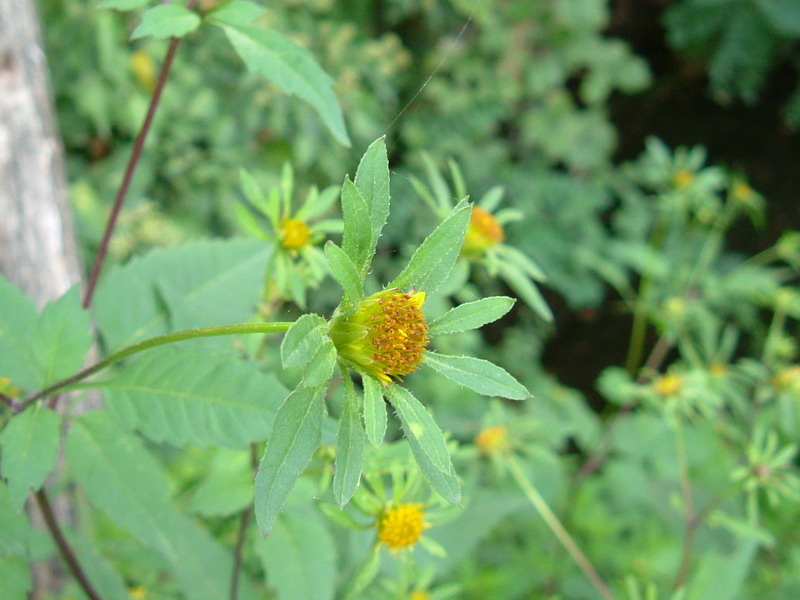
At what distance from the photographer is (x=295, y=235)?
640 mm

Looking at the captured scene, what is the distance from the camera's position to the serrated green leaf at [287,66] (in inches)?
24.2

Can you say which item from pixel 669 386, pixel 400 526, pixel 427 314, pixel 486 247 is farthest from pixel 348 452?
pixel 669 386

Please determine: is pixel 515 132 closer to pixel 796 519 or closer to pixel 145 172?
pixel 145 172

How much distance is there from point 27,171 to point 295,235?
0.48 meters

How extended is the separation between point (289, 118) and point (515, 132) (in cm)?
89

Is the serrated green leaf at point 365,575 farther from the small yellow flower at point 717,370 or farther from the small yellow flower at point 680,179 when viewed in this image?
the small yellow flower at point 680,179

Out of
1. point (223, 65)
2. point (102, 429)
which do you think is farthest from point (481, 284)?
point (102, 429)

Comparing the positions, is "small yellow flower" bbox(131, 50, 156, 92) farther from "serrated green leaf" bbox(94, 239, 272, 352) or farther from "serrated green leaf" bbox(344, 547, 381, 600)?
"serrated green leaf" bbox(344, 547, 381, 600)

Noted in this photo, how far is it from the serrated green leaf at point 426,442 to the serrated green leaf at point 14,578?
1.13 ft

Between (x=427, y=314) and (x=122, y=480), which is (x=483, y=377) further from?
(x=427, y=314)

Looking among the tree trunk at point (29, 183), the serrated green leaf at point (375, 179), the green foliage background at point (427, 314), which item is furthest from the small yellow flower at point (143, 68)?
the serrated green leaf at point (375, 179)

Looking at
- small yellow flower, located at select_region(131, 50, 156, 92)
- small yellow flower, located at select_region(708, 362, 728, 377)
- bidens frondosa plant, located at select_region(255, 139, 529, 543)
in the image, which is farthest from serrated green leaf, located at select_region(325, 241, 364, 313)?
small yellow flower, located at select_region(131, 50, 156, 92)

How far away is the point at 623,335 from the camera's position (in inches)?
106

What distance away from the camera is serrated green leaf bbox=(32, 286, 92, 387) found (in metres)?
0.55
